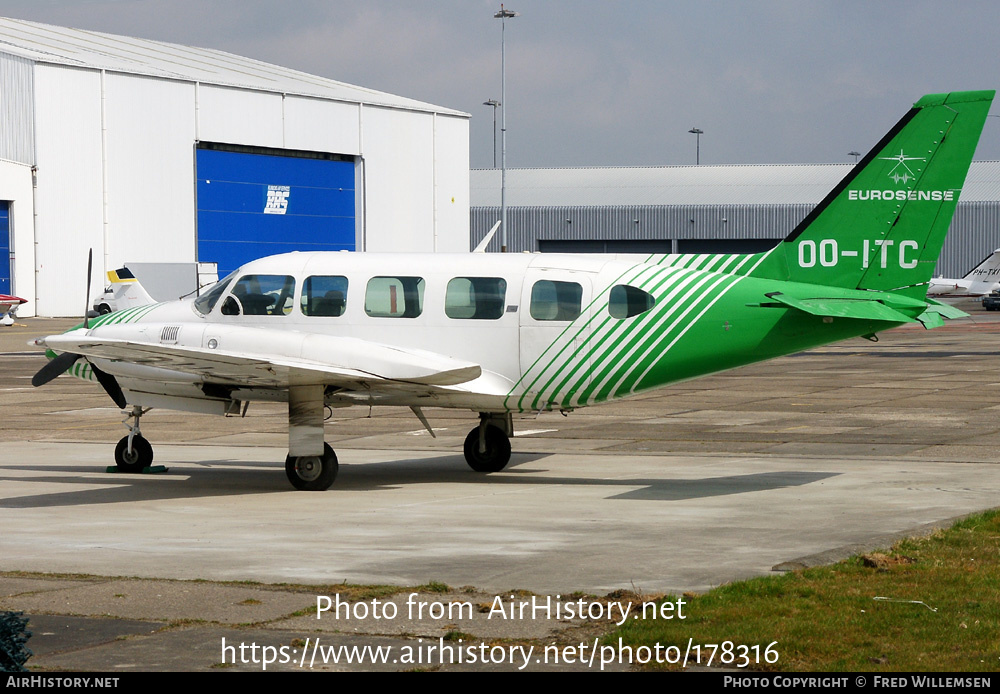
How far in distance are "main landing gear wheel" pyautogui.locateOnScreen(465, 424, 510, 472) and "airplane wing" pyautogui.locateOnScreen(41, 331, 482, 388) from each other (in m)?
1.95

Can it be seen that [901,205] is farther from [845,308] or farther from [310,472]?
[310,472]

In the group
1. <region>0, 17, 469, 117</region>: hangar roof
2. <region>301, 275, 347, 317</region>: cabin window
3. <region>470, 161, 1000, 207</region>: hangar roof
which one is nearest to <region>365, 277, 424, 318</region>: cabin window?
<region>301, 275, 347, 317</region>: cabin window

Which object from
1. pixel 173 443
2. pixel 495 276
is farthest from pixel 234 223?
pixel 495 276

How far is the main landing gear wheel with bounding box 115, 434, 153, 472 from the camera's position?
17.6m

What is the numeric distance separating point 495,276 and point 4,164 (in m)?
60.6

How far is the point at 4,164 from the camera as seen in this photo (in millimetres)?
69500

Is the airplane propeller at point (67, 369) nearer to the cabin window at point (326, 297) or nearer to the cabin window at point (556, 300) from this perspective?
the cabin window at point (326, 297)

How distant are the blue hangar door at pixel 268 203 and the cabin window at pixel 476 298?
63.7 metres

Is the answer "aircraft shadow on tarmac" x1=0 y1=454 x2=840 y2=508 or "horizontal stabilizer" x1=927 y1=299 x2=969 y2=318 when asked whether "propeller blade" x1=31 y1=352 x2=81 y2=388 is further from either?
"horizontal stabilizer" x1=927 y1=299 x2=969 y2=318

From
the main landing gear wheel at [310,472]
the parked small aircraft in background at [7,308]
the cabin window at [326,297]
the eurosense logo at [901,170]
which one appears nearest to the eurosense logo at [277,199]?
the parked small aircraft in background at [7,308]

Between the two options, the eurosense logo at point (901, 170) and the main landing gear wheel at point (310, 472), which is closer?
the eurosense logo at point (901, 170)

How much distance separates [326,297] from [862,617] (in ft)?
31.1

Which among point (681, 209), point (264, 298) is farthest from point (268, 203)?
point (264, 298)

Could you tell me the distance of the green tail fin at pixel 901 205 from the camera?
15156 millimetres
